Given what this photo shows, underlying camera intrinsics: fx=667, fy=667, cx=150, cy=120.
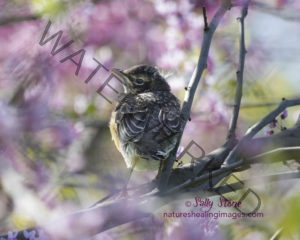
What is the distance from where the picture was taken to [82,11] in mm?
7297

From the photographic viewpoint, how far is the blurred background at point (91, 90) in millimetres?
5605

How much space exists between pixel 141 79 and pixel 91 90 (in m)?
1.49

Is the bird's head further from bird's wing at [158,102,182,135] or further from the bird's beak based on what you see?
bird's wing at [158,102,182,135]

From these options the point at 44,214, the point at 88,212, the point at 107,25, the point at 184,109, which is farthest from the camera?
the point at 107,25

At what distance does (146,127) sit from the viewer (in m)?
5.39

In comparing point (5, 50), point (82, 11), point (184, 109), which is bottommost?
point (184, 109)

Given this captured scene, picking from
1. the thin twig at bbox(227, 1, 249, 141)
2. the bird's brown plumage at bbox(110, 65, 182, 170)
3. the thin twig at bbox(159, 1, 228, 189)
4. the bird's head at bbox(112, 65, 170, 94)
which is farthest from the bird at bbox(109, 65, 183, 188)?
the thin twig at bbox(227, 1, 249, 141)

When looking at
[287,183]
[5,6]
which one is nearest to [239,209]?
[287,183]

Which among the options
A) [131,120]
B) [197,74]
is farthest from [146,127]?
[197,74]

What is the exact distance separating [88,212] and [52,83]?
2588 millimetres

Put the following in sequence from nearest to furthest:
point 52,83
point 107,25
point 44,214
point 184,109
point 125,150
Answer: point 44,214 < point 184,109 < point 125,150 < point 52,83 < point 107,25

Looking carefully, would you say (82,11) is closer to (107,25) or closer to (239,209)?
(107,25)

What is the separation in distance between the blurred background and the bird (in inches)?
12.5

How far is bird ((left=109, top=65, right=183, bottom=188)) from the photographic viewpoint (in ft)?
17.0
